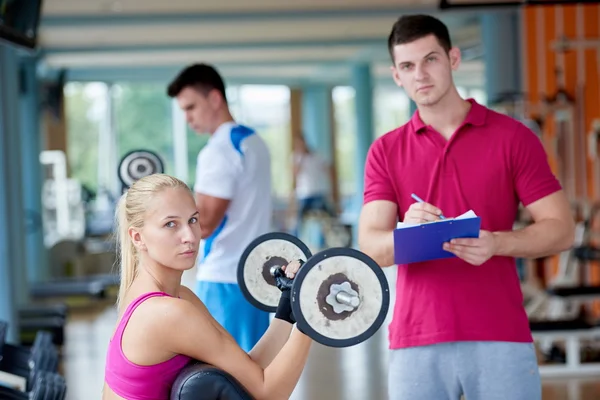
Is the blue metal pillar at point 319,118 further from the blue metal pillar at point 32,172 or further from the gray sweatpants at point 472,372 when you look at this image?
the gray sweatpants at point 472,372

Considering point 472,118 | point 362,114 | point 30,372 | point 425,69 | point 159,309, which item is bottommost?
point 30,372

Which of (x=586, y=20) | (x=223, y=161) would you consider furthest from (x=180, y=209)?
(x=586, y=20)

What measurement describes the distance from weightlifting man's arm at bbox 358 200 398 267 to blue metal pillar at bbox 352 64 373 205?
12.5 m

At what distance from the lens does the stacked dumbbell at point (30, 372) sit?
10.5 feet

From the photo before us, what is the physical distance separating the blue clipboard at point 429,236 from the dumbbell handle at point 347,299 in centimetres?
31

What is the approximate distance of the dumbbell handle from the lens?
1.82 m

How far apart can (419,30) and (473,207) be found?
413mm

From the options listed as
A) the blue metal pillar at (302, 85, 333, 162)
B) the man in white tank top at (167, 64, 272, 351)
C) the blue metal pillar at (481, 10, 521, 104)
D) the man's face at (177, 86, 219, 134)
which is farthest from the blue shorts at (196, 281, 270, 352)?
the blue metal pillar at (302, 85, 333, 162)

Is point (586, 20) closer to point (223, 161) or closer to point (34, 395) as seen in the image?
point (223, 161)

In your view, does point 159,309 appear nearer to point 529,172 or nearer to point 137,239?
point 137,239

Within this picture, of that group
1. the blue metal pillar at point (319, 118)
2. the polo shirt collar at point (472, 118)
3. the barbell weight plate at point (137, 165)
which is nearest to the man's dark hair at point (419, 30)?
the polo shirt collar at point (472, 118)

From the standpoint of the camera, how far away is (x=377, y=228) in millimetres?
2316

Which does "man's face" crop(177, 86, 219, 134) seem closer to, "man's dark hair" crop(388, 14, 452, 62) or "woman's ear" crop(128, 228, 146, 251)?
"man's dark hair" crop(388, 14, 452, 62)

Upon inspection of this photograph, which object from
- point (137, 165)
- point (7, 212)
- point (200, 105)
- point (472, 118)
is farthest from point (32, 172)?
point (472, 118)
